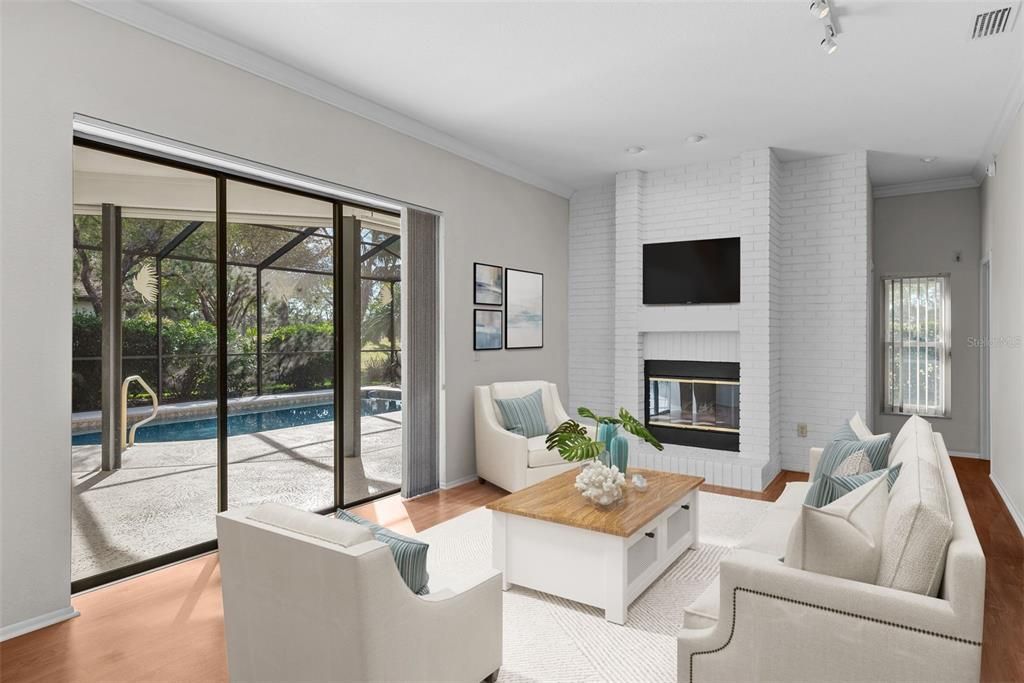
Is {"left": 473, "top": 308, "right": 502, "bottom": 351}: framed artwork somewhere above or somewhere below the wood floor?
above

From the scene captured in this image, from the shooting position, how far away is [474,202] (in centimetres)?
514

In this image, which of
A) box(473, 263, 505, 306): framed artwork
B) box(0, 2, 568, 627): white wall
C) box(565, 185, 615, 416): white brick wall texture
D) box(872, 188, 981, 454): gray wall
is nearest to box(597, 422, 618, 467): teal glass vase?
box(473, 263, 505, 306): framed artwork

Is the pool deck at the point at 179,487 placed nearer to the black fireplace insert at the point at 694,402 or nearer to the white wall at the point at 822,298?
the black fireplace insert at the point at 694,402

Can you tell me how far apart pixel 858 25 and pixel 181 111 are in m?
3.53

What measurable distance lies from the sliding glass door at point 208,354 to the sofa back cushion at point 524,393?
99 cm

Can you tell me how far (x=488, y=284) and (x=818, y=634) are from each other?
405 cm

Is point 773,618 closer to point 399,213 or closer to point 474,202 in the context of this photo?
point 399,213

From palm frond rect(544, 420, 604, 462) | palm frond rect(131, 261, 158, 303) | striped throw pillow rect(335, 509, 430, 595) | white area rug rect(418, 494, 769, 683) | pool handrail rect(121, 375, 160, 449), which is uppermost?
palm frond rect(131, 261, 158, 303)

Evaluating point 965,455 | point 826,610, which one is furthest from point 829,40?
point 965,455

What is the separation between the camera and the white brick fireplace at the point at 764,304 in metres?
5.20

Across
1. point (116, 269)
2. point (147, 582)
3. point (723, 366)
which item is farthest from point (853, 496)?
point (723, 366)

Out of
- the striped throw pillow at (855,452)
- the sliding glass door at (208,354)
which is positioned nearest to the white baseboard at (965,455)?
the striped throw pillow at (855,452)

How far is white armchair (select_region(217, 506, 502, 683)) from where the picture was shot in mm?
1589

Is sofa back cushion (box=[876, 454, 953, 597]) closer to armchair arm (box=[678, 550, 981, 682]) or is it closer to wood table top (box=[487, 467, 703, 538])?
armchair arm (box=[678, 550, 981, 682])
